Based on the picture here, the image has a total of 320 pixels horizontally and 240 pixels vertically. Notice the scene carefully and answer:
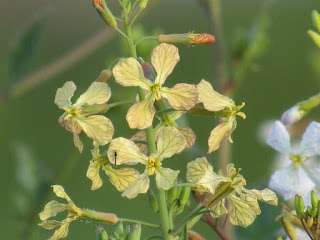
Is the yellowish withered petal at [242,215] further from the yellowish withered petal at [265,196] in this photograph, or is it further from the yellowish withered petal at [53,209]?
the yellowish withered petal at [53,209]

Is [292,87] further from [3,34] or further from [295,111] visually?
[295,111]

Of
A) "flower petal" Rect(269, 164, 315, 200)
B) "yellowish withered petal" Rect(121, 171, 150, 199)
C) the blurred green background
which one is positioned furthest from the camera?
the blurred green background

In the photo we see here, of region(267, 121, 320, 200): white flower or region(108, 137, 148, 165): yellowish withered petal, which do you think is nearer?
region(108, 137, 148, 165): yellowish withered petal

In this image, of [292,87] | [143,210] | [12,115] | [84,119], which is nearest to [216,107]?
[84,119]

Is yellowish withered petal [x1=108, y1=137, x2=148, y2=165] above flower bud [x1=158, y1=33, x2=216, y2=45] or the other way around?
the other way around

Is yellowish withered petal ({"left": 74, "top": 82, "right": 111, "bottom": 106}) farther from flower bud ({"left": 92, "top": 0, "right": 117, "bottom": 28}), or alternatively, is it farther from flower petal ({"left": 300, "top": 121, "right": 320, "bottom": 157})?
flower petal ({"left": 300, "top": 121, "right": 320, "bottom": 157})

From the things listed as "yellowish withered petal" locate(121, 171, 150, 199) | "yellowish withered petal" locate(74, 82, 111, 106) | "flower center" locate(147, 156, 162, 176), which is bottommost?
"yellowish withered petal" locate(121, 171, 150, 199)

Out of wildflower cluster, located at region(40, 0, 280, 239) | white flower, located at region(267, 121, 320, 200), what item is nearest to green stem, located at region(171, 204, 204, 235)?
wildflower cluster, located at region(40, 0, 280, 239)
